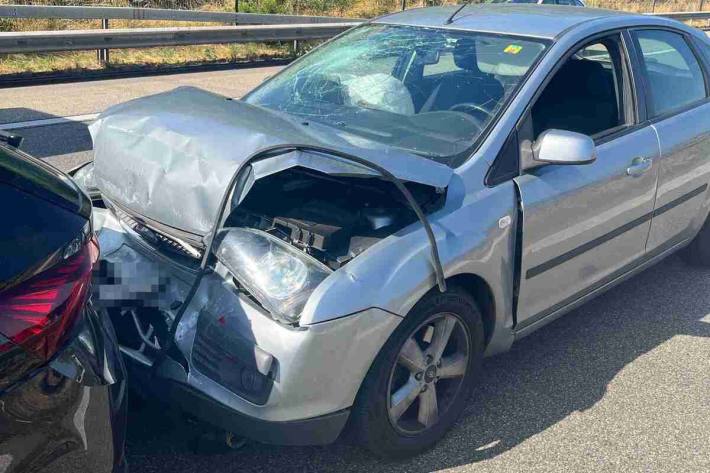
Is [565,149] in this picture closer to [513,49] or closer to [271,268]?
→ [513,49]

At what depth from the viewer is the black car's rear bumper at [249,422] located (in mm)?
2705

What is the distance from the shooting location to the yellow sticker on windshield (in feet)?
12.3

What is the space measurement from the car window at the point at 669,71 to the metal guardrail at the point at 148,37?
8.94 metres

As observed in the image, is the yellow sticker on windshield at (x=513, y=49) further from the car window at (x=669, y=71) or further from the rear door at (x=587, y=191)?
the car window at (x=669, y=71)

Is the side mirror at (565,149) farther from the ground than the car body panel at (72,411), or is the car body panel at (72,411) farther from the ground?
the side mirror at (565,149)

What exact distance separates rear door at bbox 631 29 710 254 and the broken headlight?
226cm

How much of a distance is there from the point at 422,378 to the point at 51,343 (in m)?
1.49

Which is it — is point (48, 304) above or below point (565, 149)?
below

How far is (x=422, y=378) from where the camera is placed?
3.06 metres

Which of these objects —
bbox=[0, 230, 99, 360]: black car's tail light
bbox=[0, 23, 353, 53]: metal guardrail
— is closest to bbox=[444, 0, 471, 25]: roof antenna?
bbox=[0, 230, 99, 360]: black car's tail light

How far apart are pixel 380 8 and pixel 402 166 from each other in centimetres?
2153

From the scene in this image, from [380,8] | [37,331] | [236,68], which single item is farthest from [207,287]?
[380,8]

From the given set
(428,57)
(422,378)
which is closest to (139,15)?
(428,57)

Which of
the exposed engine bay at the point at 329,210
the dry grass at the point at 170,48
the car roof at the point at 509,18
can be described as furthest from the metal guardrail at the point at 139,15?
the exposed engine bay at the point at 329,210
